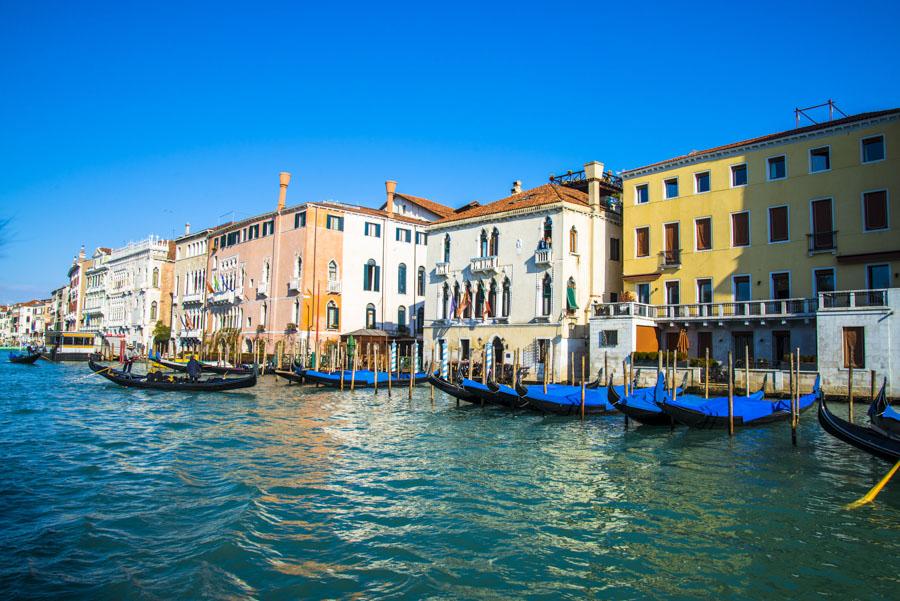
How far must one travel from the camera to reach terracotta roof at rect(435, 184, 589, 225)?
25359 mm

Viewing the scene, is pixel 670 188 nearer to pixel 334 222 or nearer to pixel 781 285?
pixel 781 285

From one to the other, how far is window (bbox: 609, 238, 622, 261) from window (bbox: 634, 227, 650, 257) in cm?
221

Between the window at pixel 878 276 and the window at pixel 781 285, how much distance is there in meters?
2.12

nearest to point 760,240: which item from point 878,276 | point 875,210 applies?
point 875,210

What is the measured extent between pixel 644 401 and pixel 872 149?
1102cm

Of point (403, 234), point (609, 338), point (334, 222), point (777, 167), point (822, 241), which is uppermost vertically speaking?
point (334, 222)

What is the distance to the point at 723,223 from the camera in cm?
2200

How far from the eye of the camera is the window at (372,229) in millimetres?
34188

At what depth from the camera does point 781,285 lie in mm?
20672

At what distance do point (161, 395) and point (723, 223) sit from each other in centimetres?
1885

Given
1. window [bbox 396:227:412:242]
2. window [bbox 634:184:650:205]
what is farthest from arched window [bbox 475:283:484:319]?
window [bbox 396:227:412:242]

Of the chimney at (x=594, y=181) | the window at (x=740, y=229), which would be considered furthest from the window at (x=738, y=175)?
the chimney at (x=594, y=181)

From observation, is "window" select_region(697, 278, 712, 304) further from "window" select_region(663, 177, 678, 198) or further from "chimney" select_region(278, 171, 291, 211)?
"chimney" select_region(278, 171, 291, 211)

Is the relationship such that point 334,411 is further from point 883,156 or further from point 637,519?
point 883,156
